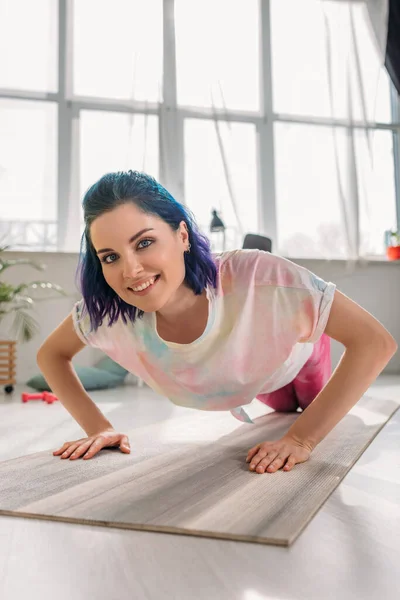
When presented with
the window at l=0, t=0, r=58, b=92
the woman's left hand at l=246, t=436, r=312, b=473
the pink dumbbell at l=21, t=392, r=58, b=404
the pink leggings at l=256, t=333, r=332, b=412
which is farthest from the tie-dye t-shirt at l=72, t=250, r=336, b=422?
the window at l=0, t=0, r=58, b=92

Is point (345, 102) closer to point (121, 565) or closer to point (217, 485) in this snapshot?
point (217, 485)

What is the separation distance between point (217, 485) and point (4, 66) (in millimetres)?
3990

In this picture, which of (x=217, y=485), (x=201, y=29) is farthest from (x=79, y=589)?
(x=201, y=29)

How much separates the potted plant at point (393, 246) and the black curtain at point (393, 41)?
1.28m

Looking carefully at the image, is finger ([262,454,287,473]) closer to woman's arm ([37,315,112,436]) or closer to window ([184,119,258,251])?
woman's arm ([37,315,112,436])

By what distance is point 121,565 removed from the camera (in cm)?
80

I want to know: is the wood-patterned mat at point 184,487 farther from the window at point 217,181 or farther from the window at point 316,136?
the window at point 316,136

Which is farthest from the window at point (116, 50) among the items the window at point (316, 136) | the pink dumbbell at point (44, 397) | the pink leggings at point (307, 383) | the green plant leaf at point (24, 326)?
the pink leggings at point (307, 383)

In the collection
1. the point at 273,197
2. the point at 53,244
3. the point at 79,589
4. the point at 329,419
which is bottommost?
the point at 79,589

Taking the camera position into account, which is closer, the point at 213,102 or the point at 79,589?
the point at 79,589

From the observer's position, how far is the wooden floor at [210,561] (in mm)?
716

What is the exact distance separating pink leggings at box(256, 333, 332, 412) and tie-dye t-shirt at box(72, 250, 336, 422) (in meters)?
0.52

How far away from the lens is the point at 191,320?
147 centimetres

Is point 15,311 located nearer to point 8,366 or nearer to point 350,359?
point 8,366
